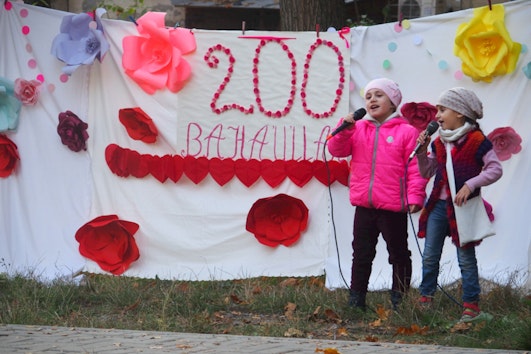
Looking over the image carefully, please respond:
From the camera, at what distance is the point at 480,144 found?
278 inches

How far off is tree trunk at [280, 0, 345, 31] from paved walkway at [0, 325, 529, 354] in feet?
14.4

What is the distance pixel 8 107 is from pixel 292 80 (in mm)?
2340

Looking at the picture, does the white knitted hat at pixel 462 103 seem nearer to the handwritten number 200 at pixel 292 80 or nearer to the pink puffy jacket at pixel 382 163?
the pink puffy jacket at pixel 382 163


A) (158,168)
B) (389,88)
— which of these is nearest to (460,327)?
(389,88)

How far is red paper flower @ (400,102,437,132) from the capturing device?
27.0 ft

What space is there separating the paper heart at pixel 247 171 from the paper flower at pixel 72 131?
128cm

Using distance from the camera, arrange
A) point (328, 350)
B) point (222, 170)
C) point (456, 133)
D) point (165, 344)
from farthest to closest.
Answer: point (222, 170) < point (456, 133) < point (165, 344) < point (328, 350)

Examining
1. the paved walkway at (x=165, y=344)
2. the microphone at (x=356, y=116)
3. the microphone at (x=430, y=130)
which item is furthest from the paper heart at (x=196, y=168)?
the paved walkway at (x=165, y=344)

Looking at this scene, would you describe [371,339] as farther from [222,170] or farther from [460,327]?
[222,170]

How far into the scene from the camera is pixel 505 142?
811 centimetres

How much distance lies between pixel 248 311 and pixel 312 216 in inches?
44.5

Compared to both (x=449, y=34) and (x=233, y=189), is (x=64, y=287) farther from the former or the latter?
(x=449, y=34)

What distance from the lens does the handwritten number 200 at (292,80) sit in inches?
335

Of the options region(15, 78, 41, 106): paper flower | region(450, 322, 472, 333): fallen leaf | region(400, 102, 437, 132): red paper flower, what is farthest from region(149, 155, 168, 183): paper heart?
region(450, 322, 472, 333): fallen leaf
